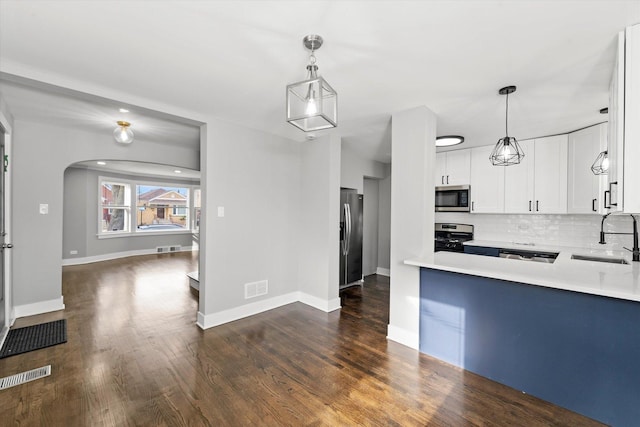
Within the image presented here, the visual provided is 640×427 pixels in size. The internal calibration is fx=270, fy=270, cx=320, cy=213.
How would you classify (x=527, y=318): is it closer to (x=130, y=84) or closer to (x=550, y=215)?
(x=550, y=215)

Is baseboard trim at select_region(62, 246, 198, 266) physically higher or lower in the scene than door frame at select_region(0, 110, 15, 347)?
lower

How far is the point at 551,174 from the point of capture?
3795mm

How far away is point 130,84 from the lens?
7.77ft

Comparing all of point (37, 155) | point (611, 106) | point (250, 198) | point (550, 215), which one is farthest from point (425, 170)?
point (37, 155)

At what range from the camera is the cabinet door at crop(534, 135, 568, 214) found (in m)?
3.69

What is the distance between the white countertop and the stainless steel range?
5.72 ft

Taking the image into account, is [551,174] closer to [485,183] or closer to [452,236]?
[485,183]

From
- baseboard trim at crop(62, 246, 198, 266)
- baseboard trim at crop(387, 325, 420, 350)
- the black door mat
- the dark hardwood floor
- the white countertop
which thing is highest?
the white countertop

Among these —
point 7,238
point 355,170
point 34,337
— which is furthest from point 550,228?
point 7,238

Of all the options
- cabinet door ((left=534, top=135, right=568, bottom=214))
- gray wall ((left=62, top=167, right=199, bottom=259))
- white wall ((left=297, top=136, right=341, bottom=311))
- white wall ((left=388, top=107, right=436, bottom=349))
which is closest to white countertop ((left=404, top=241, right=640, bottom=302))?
white wall ((left=388, top=107, right=436, bottom=349))

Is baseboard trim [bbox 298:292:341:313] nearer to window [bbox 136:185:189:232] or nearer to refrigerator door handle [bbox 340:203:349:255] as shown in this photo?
refrigerator door handle [bbox 340:203:349:255]

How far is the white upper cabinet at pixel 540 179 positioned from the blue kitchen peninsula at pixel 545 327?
1.52m

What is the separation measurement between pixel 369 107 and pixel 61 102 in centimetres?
326

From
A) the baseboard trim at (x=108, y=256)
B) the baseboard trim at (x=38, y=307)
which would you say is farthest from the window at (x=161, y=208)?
the baseboard trim at (x=38, y=307)
